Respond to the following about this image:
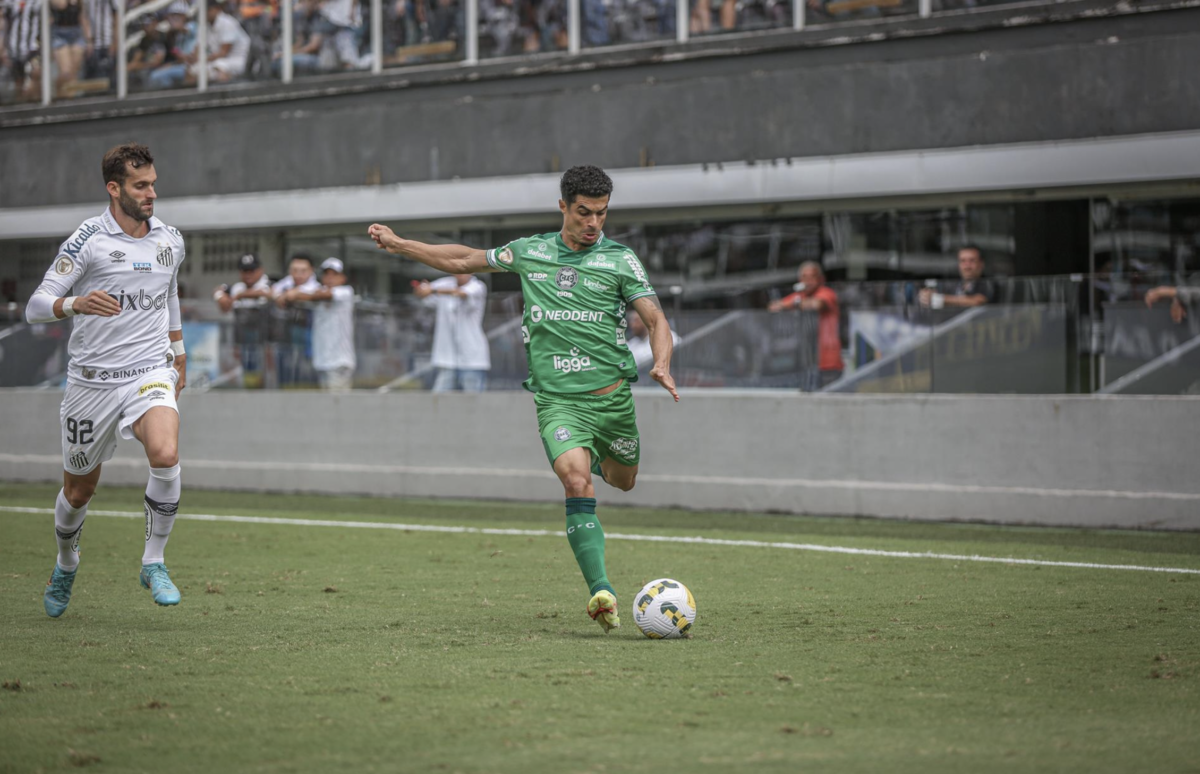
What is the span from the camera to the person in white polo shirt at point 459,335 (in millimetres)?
16750

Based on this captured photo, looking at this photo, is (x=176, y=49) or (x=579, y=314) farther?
(x=176, y=49)

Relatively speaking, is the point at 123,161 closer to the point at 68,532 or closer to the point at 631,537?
the point at 68,532

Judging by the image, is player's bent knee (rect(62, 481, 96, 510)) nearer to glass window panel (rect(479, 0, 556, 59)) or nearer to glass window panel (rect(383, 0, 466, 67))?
glass window panel (rect(479, 0, 556, 59))

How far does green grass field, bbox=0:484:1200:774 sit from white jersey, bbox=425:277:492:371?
5.20 m

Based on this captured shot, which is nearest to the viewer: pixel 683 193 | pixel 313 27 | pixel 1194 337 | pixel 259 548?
pixel 259 548

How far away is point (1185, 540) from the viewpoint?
41.6ft

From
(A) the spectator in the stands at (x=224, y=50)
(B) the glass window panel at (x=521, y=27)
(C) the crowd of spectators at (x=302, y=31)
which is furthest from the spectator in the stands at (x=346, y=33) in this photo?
(B) the glass window panel at (x=521, y=27)

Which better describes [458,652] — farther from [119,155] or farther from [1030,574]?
[1030,574]

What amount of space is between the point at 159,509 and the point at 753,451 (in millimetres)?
8193

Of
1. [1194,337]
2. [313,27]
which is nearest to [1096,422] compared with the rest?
[1194,337]

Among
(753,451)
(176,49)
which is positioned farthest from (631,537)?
(176,49)

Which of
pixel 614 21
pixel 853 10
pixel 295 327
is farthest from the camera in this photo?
pixel 614 21

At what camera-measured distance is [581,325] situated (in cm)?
810

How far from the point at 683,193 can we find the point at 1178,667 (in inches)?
563
